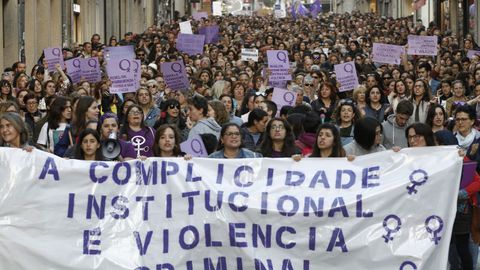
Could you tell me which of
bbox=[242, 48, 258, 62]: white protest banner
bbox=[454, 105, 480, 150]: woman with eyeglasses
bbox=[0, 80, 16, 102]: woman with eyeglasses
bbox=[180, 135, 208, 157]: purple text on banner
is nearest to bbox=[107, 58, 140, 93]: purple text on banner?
bbox=[0, 80, 16, 102]: woman with eyeglasses

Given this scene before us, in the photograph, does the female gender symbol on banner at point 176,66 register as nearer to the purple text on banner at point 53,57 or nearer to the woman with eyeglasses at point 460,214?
the purple text on banner at point 53,57

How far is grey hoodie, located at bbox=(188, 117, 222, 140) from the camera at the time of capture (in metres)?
11.7

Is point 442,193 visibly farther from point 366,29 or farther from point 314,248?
point 366,29

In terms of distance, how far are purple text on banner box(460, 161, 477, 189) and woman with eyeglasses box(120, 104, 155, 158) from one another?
3.08 meters

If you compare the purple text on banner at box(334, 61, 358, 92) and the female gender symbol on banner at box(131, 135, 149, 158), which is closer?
the female gender symbol on banner at box(131, 135, 149, 158)

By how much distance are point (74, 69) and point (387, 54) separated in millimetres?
6690

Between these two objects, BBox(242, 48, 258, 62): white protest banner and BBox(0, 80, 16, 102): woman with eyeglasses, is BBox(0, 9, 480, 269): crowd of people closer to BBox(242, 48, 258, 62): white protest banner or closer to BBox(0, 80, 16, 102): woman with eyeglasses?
BBox(0, 80, 16, 102): woman with eyeglasses

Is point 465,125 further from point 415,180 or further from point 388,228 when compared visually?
point 388,228

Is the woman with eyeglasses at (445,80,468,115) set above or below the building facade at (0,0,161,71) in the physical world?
below

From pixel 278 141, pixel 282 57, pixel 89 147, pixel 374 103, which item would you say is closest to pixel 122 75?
pixel 374 103

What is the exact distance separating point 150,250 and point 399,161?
6.04ft

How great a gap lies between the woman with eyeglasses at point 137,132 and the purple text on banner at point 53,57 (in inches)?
316

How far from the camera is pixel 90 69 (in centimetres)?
1808

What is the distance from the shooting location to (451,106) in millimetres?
14445
